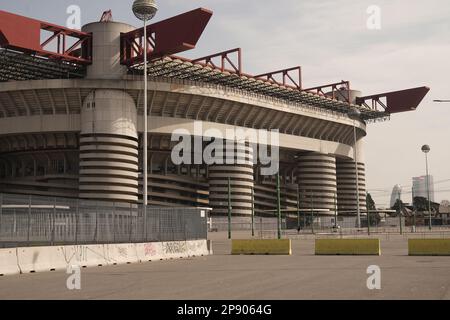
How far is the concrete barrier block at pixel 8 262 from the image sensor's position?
19.8 metres

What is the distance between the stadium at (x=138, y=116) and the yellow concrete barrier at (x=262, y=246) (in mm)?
27046

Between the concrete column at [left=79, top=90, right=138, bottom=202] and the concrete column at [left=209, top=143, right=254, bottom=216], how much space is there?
690 inches

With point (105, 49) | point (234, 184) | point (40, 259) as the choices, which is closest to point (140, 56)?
point (105, 49)

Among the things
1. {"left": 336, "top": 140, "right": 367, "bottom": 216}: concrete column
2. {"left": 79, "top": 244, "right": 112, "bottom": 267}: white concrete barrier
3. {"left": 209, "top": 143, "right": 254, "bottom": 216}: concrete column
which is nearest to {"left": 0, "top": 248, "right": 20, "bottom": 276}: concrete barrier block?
{"left": 79, "top": 244, "right": 112, "bottom": 267}: white concrete barrier

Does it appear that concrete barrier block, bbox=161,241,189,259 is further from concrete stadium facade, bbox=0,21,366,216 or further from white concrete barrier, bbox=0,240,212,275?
concrete stadium facade, bbox=0,21,366,216

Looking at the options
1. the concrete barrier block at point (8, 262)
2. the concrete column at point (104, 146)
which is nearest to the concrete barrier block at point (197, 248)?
the concrete barrier block at point (8, 262)

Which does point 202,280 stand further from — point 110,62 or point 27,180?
point 27,180

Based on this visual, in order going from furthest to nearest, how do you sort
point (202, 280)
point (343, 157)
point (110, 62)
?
point (343, 157) → point (110, 62) → point (202, 280)

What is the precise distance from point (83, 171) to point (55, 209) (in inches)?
1716

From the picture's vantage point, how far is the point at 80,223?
25.0 metres

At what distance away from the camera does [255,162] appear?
286 ft

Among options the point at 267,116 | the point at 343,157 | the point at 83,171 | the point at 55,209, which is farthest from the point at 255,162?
the point at 55,209

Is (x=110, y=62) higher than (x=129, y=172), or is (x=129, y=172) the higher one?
(x=110, y=62)

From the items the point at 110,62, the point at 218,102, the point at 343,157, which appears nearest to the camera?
the point at 110,62
